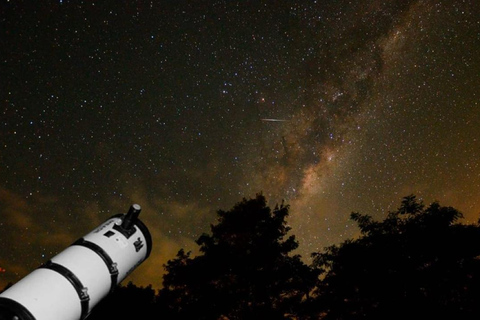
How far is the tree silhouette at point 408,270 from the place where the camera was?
299 inches

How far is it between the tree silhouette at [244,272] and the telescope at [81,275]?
29.2ft

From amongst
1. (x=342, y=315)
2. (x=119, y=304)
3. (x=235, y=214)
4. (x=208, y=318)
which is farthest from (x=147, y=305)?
(x=342, y=315)

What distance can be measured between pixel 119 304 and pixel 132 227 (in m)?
13.5

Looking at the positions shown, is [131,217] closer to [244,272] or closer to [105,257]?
[105,257]

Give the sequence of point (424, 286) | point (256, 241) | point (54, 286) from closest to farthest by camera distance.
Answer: point (54, 286) < point (424, 286) < point (256, 241)

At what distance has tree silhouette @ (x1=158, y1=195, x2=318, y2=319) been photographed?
10.9m

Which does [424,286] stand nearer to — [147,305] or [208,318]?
[208,318]

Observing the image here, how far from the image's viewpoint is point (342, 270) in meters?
9.77

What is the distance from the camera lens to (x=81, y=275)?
2.44m

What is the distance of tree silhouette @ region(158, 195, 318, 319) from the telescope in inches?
350

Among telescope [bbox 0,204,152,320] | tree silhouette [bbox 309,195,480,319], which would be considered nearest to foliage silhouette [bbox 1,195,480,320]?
tree silhouette [bbox 309,195,480,319]

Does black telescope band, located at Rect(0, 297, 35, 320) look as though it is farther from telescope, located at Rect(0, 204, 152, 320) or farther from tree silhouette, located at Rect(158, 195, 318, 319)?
tree silhouette, located at Rect(158, 195, 318, 319)

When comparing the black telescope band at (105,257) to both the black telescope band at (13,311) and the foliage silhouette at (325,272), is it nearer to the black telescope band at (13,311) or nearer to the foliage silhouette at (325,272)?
the black telescope band at (13,311)

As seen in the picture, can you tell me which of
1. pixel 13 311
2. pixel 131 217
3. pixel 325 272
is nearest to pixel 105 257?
pixel 131 217
